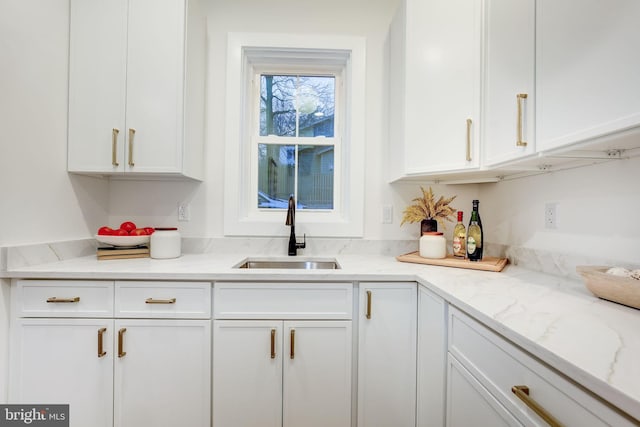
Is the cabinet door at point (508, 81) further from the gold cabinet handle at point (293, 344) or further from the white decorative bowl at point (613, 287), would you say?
the gold cabinet handle at point (293, 344)

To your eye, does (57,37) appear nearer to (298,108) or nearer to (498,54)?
(298,108)

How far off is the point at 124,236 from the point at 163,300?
555 mm

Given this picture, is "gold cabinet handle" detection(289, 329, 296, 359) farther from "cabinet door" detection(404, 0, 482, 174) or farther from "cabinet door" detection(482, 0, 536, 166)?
"cabinet door" detection(482, 0, 536, 166)

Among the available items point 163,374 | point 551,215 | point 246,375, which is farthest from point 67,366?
point 551,215

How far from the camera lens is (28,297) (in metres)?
1.27

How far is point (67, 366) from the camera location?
128 cm

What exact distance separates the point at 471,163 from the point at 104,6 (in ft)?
7.04

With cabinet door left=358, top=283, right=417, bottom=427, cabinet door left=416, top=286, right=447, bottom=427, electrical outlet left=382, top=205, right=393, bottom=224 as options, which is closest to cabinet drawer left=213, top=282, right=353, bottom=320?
cabinet door left=358, top=283, right=417, bottom=427

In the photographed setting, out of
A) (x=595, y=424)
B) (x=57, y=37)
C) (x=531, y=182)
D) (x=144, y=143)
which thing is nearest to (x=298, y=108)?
(x=144, y=143)

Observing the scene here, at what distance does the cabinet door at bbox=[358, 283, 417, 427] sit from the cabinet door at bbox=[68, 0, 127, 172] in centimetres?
159

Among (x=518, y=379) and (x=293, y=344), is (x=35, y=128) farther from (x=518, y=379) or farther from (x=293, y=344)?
(x=518, y=379)

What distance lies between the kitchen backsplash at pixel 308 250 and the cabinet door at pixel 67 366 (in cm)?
32

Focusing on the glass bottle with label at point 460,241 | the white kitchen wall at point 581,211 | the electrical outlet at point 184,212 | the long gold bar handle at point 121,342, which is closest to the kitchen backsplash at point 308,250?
the white kitchen wall at point 581,211

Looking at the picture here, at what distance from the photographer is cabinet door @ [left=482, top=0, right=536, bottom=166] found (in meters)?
1.05
